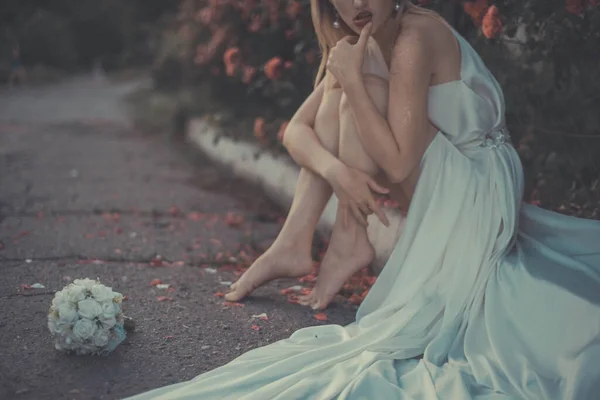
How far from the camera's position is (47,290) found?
9.87ft

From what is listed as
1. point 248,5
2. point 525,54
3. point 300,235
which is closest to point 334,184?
point 300,235

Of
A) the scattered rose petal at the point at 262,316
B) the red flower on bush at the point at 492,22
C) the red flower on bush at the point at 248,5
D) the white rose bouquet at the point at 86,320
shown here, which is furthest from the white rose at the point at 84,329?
the red flower on bush at the point at 248,5

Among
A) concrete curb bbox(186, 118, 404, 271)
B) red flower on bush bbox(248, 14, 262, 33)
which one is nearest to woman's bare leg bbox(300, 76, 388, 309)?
concrete curb bbox(186, 118, 404, 271)

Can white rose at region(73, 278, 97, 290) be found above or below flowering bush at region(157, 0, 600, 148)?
below

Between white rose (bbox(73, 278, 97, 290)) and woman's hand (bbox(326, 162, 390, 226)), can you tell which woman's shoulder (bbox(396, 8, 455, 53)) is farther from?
white rose (bbox(73, 278, 97, 290))

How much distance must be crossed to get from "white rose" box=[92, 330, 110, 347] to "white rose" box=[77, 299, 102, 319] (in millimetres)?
52

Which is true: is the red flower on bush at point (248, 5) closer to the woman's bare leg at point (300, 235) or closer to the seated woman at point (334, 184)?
the seated woman at point (334, 184)

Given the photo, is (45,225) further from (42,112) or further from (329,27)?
(42,112)

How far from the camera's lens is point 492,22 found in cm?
307

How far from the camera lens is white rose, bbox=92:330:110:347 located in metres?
2.29

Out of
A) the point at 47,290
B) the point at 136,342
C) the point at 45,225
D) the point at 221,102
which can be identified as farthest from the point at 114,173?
the point at 136,342

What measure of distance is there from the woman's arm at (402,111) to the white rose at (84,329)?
0.95 m

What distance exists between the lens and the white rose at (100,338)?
2289mm

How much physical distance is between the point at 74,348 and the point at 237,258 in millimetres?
1373
